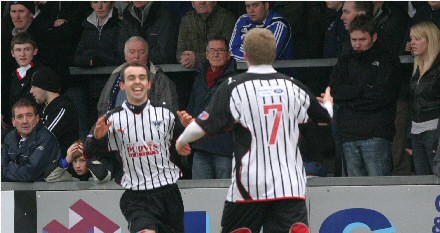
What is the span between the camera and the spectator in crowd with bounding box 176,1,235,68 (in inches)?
472

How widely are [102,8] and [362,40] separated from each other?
9.60 ft

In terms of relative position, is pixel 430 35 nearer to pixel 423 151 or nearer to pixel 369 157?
pixel 423 151

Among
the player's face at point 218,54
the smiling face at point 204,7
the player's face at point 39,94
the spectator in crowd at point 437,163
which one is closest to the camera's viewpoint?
the spectator in crowd at point 437,163

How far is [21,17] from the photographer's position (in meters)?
12.8

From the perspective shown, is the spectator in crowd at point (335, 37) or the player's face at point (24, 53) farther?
the player's face at point (24, 53)

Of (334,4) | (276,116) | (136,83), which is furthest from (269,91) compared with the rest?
(334,4)

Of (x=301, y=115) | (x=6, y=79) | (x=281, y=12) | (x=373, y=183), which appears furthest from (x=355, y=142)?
(x=6, y=79)

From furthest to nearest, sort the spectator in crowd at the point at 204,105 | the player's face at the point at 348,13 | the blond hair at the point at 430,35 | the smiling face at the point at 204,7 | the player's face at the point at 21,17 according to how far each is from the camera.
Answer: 1. the player's face at the point at 21,17
2. the smiling face at the point at 204,7
3. the player's face at the point at 348,13
4. the spectator in crowd at the point at 204,105
5. the blond hair at the point at 430,35

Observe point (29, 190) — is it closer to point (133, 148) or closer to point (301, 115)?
point (133, 148)

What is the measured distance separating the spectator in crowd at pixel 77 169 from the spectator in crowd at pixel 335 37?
2480 mm

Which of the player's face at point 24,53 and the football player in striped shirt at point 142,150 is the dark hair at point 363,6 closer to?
the football player in striped shirt at point 142,150

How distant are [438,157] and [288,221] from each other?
8.32ft

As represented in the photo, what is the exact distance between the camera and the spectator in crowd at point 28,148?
11164mm

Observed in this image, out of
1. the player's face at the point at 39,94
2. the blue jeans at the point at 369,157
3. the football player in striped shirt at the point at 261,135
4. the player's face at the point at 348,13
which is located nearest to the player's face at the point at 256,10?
the player's face at the point at 348,13
